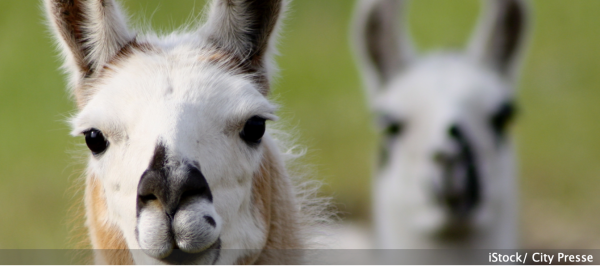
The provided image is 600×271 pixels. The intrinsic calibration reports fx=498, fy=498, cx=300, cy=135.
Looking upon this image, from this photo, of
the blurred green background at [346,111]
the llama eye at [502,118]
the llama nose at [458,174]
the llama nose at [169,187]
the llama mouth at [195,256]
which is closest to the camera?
the llama nose at [169,187]

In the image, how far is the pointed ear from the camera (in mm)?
1565

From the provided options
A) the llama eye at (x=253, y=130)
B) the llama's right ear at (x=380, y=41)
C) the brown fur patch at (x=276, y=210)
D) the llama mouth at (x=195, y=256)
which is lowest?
the llama mouth at (x=195, y=256)

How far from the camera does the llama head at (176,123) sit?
4.02 feet

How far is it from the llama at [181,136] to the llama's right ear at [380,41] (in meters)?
0.97

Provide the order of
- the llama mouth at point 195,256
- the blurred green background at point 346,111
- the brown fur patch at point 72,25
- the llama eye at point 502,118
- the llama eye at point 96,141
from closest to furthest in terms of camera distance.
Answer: the llama mouth at point 195,256
the llama eye at point 96,141
the brown fur patch at point 72,25
the llama eye at point 502,118
the blurred green background at point 346,111

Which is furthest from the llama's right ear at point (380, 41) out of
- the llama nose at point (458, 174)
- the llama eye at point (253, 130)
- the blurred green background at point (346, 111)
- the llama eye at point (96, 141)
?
the llama eye at point (96, 141)

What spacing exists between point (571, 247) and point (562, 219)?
0.55m

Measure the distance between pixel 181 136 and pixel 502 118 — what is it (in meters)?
1.78

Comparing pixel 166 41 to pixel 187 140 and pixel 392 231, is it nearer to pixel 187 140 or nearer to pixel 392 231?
pixel 187 140

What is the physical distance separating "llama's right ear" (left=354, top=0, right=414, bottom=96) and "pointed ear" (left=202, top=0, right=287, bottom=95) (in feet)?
3.15

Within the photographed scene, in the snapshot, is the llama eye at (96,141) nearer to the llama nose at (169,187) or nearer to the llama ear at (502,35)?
the llama nose at (169,187)

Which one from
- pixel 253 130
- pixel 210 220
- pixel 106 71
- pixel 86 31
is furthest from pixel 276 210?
pixel 86 31

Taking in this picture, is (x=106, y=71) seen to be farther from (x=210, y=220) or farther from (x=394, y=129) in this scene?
(x=394, y=129)

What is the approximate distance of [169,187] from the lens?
119 centimetres
